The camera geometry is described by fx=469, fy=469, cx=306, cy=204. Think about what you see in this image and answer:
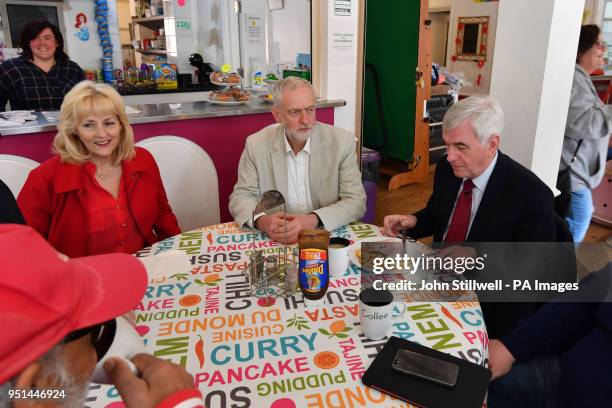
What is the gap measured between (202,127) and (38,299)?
8.65 ft

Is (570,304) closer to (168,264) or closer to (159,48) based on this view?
(168,264)

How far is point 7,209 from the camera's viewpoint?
1540 millimetres

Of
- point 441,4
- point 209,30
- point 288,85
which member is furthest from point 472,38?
point 288,85

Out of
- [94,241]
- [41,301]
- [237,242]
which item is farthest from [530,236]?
[94,241]

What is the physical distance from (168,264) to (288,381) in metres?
0.68

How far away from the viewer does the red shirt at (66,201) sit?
5.99 feet

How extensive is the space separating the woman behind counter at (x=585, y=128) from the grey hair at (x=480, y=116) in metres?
1.43

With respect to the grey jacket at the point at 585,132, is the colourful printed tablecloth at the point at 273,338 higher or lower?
lower

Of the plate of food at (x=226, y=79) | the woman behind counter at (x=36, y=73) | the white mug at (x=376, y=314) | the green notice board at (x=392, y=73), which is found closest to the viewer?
the white mug at (x=376, y=314)

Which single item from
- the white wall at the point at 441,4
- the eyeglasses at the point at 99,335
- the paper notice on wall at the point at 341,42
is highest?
the white wall at the point at 441,4

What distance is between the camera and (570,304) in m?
1.36

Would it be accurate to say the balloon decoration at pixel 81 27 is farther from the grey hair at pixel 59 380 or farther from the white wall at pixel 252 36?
the grey hair at pixel 59 380

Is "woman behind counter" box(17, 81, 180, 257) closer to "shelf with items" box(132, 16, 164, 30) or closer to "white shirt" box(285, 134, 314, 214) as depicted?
"white shirt" box(285, 134, 314, 214)

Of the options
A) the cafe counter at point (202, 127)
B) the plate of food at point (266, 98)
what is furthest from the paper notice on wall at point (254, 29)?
the cafe counter at point (202, 127)
